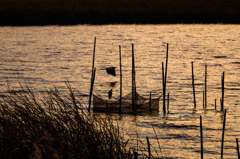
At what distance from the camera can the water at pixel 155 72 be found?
8.98 m

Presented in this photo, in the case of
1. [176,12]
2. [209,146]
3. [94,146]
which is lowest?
[209,146]

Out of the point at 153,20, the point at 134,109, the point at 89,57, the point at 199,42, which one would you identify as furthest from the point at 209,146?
the point at 153,20

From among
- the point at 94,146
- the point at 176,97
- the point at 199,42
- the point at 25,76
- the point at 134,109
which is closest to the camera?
the point at 94,146

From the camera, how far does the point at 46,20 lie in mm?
41844

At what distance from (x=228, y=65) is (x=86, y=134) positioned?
17201mm

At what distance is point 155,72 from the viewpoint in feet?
62.7

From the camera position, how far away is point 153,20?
42281mm

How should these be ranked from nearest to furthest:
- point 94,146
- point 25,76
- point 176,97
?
point 94,146 → point 176,97 → point 25,76

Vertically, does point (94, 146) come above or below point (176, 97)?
above

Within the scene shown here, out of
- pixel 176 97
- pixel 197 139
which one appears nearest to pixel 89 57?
pixel 176 97

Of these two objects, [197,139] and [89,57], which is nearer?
[197,139]

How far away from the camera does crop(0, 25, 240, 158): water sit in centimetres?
898

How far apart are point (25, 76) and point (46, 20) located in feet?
84.1

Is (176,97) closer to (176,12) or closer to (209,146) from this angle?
(209,146)
